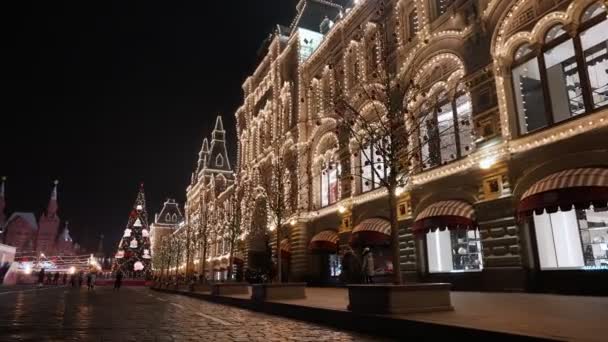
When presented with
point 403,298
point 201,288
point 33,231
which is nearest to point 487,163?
point 403,298

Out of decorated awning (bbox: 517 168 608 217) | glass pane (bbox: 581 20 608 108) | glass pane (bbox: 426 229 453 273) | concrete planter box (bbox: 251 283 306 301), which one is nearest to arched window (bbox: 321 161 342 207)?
glass pane (bbox: 426 229 453 273)

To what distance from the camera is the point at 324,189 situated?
1196 inches

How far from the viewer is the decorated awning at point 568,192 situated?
12.1m

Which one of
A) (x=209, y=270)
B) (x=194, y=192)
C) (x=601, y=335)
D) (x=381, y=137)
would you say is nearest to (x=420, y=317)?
(x=601, y=335)

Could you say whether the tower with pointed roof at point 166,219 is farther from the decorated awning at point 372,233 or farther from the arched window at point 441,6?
the arched window at point 441,6

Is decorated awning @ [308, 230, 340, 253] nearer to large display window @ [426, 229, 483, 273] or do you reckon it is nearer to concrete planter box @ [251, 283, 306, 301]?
large display window @ [426, 229, 483, 273]

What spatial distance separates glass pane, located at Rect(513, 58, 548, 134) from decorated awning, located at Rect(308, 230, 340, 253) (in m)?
13.1

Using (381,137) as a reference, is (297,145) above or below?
above

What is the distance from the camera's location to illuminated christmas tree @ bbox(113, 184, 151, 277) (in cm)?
7675

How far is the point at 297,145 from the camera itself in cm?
3228

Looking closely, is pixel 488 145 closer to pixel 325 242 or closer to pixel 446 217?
pixel 446 217

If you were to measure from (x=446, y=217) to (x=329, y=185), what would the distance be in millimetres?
12769

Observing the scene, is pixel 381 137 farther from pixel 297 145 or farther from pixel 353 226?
pixel 297 145

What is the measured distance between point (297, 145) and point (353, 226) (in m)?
9.03
